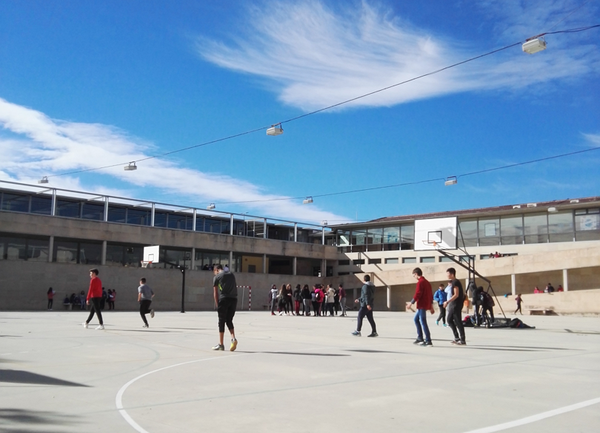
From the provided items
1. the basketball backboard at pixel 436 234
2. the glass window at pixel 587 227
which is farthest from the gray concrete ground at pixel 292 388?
the glass window at pixel 587 227

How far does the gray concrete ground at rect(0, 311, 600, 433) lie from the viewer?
18.3 ft

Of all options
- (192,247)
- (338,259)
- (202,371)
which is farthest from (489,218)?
(202,371)

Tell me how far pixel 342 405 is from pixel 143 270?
125 feet

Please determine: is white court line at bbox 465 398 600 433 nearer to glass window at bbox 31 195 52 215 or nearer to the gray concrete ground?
the gray concrete ground

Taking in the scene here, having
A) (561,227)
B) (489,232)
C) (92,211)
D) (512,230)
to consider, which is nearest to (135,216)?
(92,211)

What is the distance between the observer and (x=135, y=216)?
4359 cm

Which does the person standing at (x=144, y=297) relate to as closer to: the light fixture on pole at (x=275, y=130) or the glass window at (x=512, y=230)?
the light fixture on pole at (x=275, y=130)

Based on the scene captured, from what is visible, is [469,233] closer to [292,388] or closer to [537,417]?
[292,388]

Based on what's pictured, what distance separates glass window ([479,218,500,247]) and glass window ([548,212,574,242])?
4.31 m

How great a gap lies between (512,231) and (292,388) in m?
45.4

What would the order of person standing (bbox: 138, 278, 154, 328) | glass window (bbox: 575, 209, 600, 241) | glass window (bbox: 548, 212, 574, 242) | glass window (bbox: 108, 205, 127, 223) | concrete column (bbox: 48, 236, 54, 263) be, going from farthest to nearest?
glass window (bbox: 548, 212, 574, 242) < glass window (bbox: 575, 209, 600, 241) < glass window (bbox: 108, 205, 127, 223) < concrete column (bbox: 48, 236, 54, 263) < person standing (bbox: 138, 278, 154, 328)

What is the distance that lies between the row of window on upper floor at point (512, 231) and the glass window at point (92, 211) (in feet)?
85.2

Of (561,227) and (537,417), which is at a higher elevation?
(561,227)

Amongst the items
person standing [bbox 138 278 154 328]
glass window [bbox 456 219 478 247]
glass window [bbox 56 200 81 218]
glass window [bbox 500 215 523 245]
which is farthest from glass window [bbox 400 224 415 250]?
person standing [bbox 138 278 154 328]
